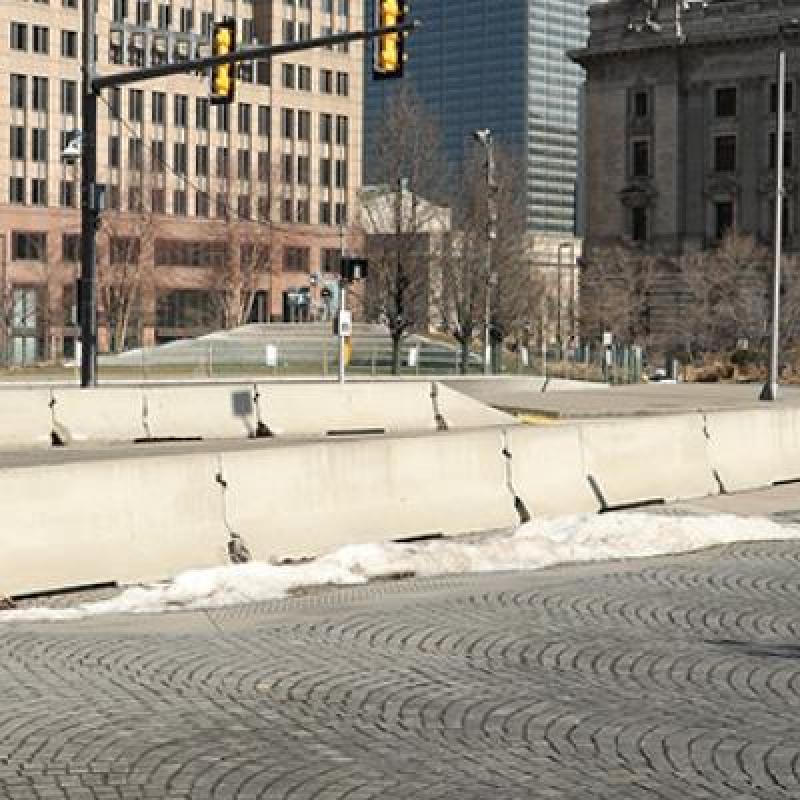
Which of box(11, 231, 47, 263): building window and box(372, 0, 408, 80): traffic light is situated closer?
box(372, 0, 408, 80): traffic light

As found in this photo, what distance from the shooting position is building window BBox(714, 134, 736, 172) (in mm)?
104562

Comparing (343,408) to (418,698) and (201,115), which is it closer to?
(418,698)

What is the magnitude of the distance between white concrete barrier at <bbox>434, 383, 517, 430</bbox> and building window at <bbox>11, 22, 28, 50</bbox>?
82.7m

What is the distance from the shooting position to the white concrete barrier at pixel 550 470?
16422 millimetres

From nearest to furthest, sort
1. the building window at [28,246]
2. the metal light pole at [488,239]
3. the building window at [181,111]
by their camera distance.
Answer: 1. the metal light pole at [488,239]
2. the building window at [28,246]
3. the building window at [181,111]

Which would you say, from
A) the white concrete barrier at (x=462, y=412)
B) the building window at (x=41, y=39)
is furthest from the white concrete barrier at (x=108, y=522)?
the building window at (x=41, y=39)

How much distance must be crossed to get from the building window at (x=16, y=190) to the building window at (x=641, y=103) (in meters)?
41.1

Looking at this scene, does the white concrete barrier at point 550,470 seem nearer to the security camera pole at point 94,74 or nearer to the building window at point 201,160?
the security camera pole at point 94,74

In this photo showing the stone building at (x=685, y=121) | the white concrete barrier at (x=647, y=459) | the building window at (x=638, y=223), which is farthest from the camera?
the building window at (x=638, y=223)

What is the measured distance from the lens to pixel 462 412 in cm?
3055

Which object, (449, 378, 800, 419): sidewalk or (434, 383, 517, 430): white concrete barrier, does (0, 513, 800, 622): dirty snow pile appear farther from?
(449, 378, 800, 419): sidewalk

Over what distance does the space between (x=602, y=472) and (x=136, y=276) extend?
72338mm

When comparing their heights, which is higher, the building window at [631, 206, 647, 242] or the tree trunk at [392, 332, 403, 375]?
the building window at [631, 206, 647, 242]

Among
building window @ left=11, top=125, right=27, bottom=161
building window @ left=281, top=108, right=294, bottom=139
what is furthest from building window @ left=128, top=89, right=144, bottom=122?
building window @ left=281, top=108, right=294, bottom=139
